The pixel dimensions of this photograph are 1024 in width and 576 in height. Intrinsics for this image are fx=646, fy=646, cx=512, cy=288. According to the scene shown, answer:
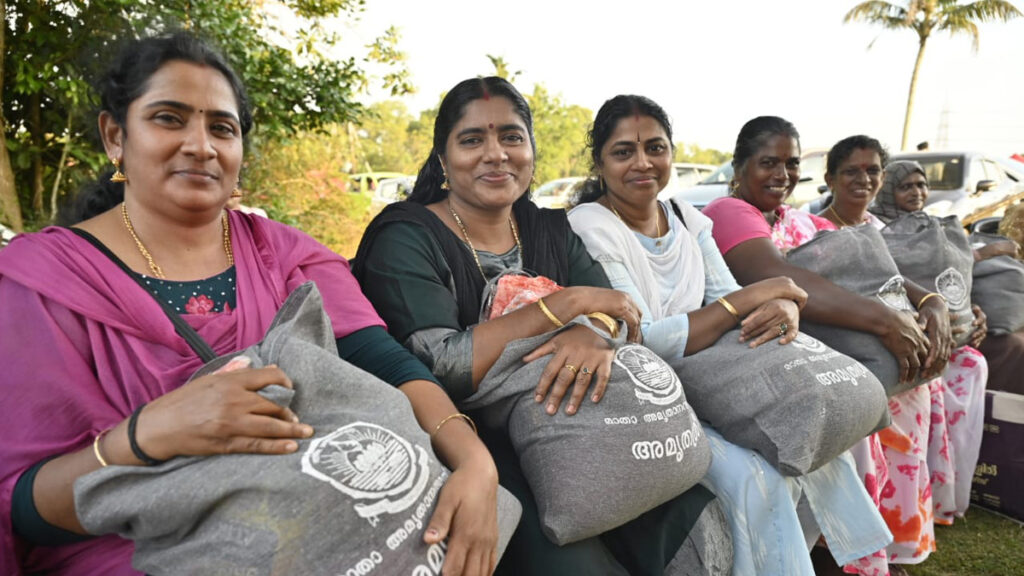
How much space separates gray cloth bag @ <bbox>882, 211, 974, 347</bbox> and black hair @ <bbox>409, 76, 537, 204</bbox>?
1.85 m

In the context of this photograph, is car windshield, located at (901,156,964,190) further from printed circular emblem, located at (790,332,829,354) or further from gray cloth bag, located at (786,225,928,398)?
printed circular emblem, located at (790,332,829,354)

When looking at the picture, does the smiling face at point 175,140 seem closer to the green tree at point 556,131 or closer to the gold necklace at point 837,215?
the gold necklace at point 837,215

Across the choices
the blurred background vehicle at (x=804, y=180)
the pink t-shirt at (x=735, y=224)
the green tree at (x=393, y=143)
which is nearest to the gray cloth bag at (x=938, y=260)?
the pink t-shirt at (x=735, y=224)

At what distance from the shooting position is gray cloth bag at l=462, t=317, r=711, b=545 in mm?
1511

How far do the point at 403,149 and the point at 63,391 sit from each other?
41.8 meters

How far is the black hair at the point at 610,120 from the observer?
8.68 feet

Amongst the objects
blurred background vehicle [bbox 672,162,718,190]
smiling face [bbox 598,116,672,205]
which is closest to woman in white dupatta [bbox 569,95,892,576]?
smiling face [bbox 598,116,672,205]

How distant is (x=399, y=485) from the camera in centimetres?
120

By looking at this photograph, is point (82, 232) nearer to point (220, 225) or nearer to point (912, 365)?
point (220, 225)

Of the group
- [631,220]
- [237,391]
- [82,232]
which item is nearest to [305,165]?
[631,220]

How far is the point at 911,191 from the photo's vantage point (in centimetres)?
411

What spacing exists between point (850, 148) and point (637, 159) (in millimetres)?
1789

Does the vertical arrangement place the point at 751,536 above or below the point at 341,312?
below

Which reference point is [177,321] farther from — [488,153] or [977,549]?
[977,549]
